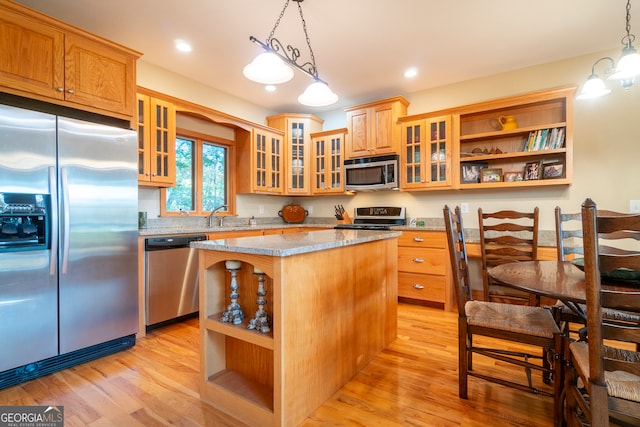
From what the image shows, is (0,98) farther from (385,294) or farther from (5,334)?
(385,294)

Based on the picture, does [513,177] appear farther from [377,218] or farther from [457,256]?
[457,256]

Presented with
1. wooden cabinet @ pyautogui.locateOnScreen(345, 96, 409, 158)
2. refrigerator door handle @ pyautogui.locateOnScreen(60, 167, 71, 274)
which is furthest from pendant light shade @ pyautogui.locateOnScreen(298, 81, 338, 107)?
wooden cabinet @ pyautogui.locateOnScreen(345, 96, 409, 158)

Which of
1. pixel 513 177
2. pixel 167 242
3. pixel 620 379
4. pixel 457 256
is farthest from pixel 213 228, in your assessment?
pixel 513 177

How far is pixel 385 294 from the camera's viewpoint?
2406 mm

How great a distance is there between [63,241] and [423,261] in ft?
10.7

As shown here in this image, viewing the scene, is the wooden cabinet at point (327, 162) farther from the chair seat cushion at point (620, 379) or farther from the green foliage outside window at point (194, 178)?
the chair seat cushion at point (620, 379)

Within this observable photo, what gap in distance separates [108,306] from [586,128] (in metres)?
4.64

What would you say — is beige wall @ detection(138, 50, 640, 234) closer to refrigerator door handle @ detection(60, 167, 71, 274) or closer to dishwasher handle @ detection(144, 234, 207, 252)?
dishwasher handle @ detection(144, 234, 207, 252)

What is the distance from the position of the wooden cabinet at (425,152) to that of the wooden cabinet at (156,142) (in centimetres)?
269

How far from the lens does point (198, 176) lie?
12.6ft

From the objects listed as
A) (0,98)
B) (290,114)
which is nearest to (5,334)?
(0,98)

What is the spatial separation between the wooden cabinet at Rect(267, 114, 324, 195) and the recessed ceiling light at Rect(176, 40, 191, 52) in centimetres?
177

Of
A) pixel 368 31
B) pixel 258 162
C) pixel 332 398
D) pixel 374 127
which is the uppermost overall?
pixel 368 31

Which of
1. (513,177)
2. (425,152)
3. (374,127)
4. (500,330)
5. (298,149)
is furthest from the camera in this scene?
(298,149)
